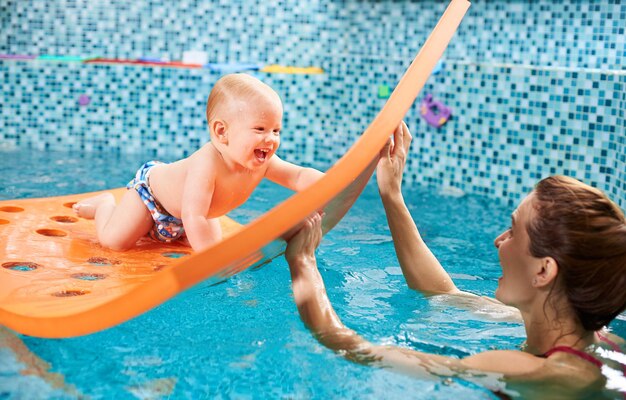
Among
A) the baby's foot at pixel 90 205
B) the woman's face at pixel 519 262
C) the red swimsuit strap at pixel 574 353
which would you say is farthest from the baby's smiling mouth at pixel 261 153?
the red swimsuit strap at pixel 574 353

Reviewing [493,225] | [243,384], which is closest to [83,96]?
[493,225]

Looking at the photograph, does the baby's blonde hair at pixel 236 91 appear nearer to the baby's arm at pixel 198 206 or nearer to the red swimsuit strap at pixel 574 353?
the baby's arm at pixel 198 206

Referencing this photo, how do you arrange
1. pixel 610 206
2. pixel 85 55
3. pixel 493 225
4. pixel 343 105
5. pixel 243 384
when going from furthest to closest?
pixel 85 55, pixel 343 105, pixel 493 225, pixel 243 384, pixel 610 206

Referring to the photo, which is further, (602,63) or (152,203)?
(602,63)

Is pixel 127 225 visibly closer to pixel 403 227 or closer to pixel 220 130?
pixel 220 130

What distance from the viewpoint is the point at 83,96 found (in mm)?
6344

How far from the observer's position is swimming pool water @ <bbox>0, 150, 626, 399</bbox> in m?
2.16

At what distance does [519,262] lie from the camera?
2127 mm

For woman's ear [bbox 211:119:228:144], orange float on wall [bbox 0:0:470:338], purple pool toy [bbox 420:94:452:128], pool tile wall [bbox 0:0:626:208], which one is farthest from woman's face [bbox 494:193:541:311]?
purple pool toy [bbox 420:94:452:128]

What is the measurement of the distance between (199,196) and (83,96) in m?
3.77

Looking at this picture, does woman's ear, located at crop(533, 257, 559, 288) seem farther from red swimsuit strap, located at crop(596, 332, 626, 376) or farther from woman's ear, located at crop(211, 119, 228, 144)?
woman's ear, located at crop(211, 119, 228, 144)

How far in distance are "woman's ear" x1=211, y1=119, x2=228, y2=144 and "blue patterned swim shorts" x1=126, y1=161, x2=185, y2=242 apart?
43 centimetres

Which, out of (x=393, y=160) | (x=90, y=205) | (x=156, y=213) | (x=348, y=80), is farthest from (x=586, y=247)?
(x=348, y=80)

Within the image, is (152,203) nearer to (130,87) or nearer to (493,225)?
(493,225)
